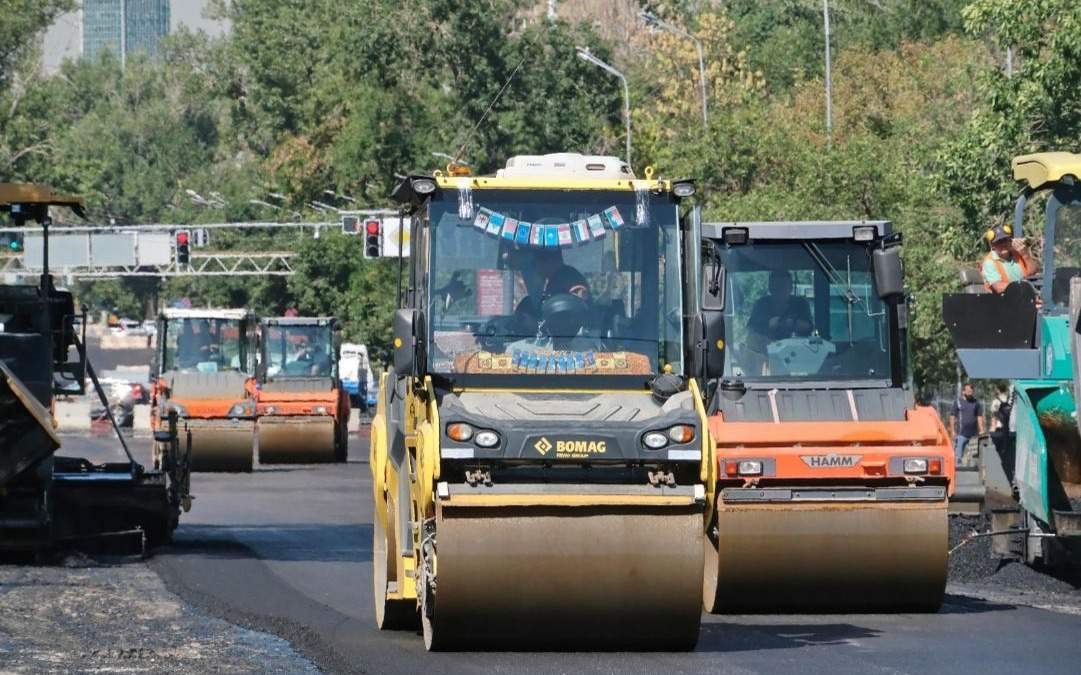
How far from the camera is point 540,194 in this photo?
1173 cm

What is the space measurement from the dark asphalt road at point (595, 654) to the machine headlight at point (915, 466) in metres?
0.90

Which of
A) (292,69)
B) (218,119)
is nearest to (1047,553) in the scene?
(292,69)

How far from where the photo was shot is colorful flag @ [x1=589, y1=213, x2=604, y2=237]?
11.7 metres

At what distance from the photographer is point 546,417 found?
436 inches

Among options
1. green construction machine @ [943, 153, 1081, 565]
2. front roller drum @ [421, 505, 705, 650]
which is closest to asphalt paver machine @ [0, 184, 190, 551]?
front roller drum @ [421, 505, 705, 650]

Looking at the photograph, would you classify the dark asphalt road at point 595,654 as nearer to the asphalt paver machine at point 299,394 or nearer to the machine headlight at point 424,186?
the machine headlight at point 424,186

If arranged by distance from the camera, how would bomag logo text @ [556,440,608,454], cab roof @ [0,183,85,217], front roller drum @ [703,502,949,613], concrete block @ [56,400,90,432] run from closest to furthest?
bomag logo text @ [556,440,608,454], front roller drum @ [703,502,949,613], cab roof @ [0,183,85,217], concrete block @ [56,400,90,432]

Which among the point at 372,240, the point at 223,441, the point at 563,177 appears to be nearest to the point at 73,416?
the point at 372,240

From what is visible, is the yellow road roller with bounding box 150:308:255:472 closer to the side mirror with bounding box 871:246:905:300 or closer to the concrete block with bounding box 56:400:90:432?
the side mirror with bounding box 871:246:905:300

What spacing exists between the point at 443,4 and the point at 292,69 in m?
22.0

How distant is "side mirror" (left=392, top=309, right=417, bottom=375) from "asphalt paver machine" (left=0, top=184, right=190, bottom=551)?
637cm

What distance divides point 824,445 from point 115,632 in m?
4.48

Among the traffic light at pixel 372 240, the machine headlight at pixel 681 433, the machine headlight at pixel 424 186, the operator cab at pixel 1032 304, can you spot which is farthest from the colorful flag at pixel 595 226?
the traffic light at pixel 372 240

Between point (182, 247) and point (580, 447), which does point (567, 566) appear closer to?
point (580, 447)
